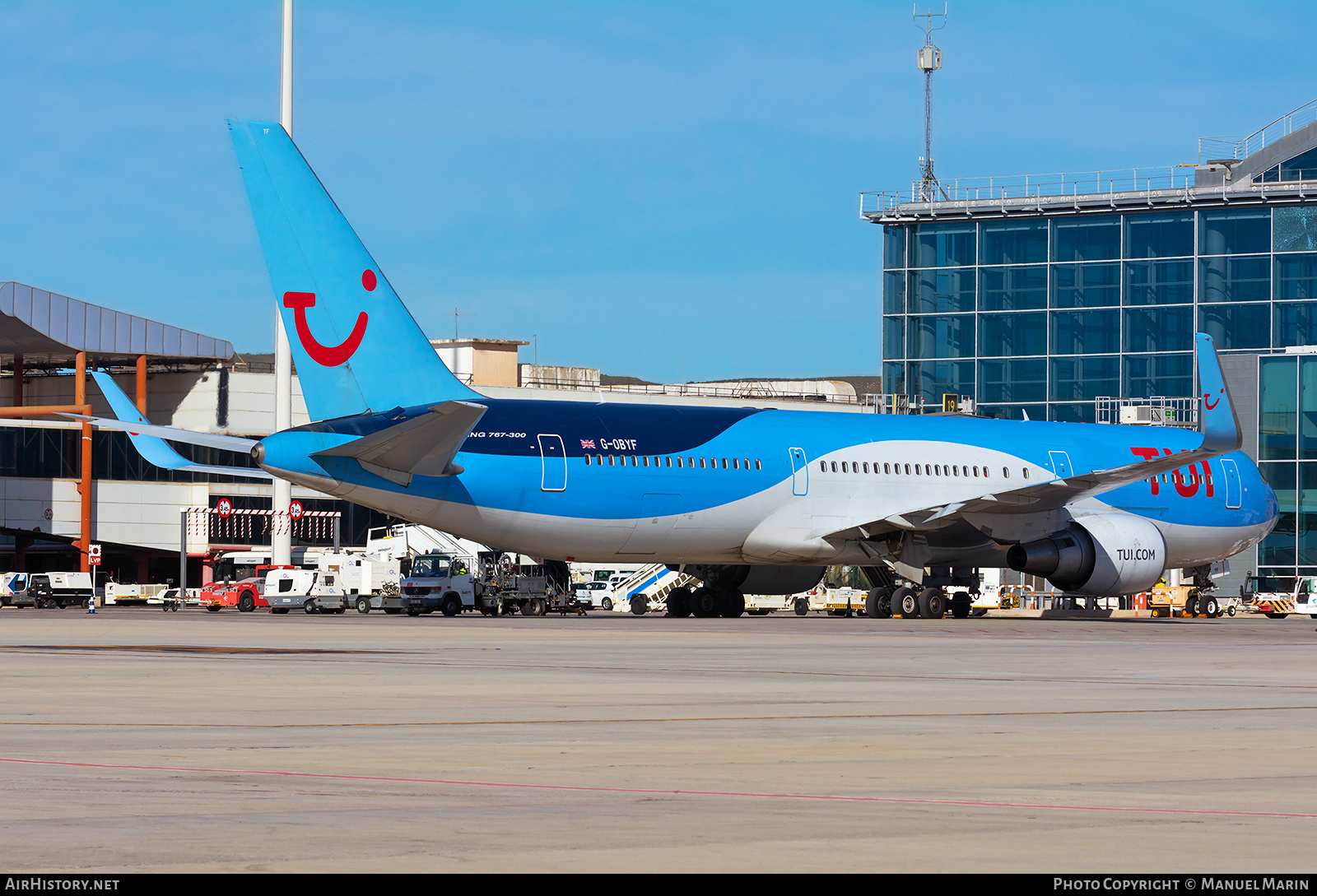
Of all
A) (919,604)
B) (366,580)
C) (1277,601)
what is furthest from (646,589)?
(1277,601)

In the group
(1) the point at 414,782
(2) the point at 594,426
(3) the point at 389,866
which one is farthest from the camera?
(2) the point at 594,426

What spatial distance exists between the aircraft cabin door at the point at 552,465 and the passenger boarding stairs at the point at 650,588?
827 inches

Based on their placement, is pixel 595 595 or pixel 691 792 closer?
pixel 691 792

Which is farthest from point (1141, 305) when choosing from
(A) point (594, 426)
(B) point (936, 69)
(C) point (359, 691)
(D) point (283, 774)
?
(D) point (283, 774)

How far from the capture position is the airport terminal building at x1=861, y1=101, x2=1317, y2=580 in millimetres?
84312

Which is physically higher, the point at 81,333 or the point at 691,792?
the point at 81,333

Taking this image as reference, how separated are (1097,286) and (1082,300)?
101 cm

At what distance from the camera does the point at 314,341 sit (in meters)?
33.9

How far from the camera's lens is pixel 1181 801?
8.26m

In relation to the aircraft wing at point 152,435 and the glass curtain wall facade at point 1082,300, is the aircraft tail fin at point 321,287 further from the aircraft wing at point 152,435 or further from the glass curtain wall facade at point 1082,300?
the glass curtain wall facade at point 1082,300

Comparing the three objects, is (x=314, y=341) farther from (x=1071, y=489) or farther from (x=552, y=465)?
(x=1071, y=489)

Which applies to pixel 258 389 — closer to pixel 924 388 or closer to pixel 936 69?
pixel 924 388

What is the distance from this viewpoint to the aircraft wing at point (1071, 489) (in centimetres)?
3703

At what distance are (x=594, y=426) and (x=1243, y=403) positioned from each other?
40627mm
